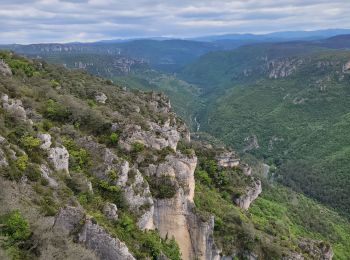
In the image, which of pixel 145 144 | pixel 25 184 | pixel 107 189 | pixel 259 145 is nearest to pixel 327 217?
pixel 145 144

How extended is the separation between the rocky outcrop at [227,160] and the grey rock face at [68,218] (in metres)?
34.0

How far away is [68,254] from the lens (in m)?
22.1

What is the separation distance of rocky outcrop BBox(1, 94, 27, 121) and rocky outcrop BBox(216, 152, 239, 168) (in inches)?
1127

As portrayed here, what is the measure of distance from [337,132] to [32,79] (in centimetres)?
12685

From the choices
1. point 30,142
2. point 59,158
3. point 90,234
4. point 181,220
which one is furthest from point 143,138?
point 90,234

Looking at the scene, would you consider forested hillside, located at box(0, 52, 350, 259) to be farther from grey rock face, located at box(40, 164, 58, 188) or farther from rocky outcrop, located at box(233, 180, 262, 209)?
rocky outcrop, located at box(233, 180, 262, 209)

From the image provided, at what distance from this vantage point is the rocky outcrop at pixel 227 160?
192 ft

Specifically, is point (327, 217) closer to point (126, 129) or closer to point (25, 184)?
point (126, 129)

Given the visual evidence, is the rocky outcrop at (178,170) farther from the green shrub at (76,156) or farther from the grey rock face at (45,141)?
the grey rock face at (45,141)

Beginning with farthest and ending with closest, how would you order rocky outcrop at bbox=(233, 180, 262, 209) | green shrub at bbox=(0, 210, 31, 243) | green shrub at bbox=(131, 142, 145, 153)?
rocky outcrop at bbox=(233, 180, 262, 209), green shrub at bbox=(131, 142, 145, 153), green shrub at bbox=(0, 210, 31, 243)

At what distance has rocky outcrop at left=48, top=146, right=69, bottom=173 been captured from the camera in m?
30.8

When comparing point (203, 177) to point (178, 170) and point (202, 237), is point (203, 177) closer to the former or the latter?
point (178, 170)

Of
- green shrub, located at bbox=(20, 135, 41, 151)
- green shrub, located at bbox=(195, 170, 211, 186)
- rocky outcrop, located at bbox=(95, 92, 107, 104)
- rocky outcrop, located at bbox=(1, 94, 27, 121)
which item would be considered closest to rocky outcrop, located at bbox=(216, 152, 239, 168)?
green shrub, located at bbox=(195, 170, 211, 186)

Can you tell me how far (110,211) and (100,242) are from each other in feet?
13.5
